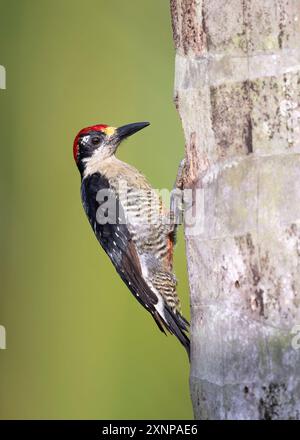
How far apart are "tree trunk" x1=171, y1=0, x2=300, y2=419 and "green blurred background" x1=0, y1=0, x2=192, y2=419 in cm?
248

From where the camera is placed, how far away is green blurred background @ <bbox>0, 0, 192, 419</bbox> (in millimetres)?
5211

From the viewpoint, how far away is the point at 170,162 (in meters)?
5.00

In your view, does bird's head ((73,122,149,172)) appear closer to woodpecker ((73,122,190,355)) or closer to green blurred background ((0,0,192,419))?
woodpecker ((73,122,190,355))

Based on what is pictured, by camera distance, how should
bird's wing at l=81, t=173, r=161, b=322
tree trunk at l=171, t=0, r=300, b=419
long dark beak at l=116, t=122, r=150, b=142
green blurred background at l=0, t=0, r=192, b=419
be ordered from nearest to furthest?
tree trunk at l=171, t=0, r=300, b=419 → bird's wing at l=81, t=173, r=161, b=322 → long dark beak at l=116, t=122, r=150, b=142 → green blurred background at l=0, t=0, r=192, b=419

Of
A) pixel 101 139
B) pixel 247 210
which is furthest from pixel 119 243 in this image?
pixel 247 210

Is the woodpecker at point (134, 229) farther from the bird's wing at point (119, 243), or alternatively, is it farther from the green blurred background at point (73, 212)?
the green blurred background at point (73, 212)

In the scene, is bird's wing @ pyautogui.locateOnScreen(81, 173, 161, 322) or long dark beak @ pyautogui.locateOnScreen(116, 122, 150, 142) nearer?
bird's wing @ pyautogui.locateOnScreen(81, 173, 161, 322)

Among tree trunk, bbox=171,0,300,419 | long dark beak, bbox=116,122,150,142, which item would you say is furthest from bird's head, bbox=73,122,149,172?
tree trunk, bbox=171,0,300,419

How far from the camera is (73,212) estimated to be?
5.46 m

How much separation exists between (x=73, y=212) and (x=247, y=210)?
330 cm

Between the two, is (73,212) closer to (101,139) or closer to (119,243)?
(101,139)

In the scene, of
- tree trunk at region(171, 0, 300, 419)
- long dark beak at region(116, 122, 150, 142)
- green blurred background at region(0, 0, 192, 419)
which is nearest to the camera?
tree trunk at region(171, 0, 300, 419)

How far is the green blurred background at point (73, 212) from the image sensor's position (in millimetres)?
5211
